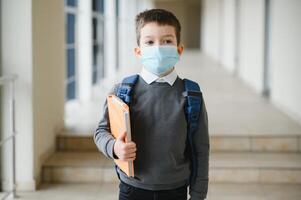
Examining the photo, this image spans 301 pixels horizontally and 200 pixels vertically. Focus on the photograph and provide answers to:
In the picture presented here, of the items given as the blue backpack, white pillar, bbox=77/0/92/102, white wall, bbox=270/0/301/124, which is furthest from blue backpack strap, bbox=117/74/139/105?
white pillar, bbox=77/0/92/102

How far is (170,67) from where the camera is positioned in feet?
5.34

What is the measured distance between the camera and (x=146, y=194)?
1.63 m

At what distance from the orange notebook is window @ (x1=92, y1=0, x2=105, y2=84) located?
20.7 feet

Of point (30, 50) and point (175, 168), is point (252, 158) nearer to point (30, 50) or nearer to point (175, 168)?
point (30, 50)

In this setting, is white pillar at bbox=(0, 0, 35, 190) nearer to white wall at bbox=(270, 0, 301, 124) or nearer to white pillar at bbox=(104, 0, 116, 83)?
white wall at bbox=(270, 0, 301, 124)

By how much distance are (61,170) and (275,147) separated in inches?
71.1

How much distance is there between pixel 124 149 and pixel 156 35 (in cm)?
37

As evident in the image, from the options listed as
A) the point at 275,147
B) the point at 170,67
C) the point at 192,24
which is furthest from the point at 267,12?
the point at 192,24

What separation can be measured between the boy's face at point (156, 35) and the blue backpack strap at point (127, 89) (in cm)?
12

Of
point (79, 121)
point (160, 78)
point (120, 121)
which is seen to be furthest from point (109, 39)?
point (120, 121)

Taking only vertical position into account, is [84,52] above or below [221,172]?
above

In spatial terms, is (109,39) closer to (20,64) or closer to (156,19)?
(20,64)

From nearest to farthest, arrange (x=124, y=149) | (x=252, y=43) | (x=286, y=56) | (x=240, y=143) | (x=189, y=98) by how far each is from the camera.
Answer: (x=124, y=149), (x=189, y=98), (x=240, y=143), (x=286, y=56), (x=252, y=43)

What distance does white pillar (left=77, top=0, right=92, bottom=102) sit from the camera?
646 centimetres
